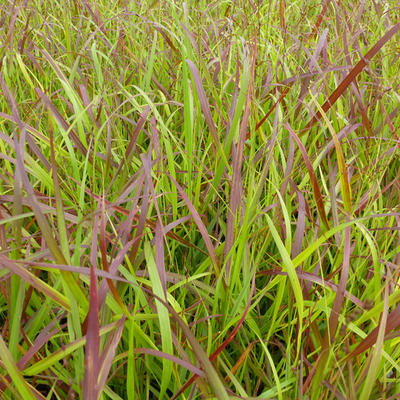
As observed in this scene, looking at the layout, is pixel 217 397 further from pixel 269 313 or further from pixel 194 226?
pixel 194 226

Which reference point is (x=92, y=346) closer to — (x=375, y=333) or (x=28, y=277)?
(x=28, y=277)

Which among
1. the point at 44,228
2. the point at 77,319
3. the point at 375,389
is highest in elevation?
the point at 44,228

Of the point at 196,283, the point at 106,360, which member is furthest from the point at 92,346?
the point at 196,283

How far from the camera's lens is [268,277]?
0.74 meters

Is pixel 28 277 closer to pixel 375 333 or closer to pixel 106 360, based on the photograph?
pixel 106 360

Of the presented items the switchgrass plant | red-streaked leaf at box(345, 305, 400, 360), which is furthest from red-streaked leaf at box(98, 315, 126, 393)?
red-streaked leaf at box(345, 305, 400, 360)

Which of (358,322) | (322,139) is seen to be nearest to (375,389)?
(358,322)

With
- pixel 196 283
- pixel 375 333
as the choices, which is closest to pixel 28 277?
→ pixel 196 283

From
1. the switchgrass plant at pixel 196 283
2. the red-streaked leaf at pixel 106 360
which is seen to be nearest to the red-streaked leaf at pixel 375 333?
the switchgrass plant at pixel 196 283

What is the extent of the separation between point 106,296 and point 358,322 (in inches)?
12.3

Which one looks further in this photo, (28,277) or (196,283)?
(196,283)

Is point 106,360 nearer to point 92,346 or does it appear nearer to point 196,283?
point 92,346

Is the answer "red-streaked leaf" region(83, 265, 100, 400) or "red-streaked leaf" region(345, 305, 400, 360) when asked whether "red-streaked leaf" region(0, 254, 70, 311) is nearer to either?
"red-streaked leaf" region(83, 265, 100, 400)

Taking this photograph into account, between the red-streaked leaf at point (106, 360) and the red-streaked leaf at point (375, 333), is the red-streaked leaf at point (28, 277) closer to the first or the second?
the red-streaked leaf at point (106, 360)
